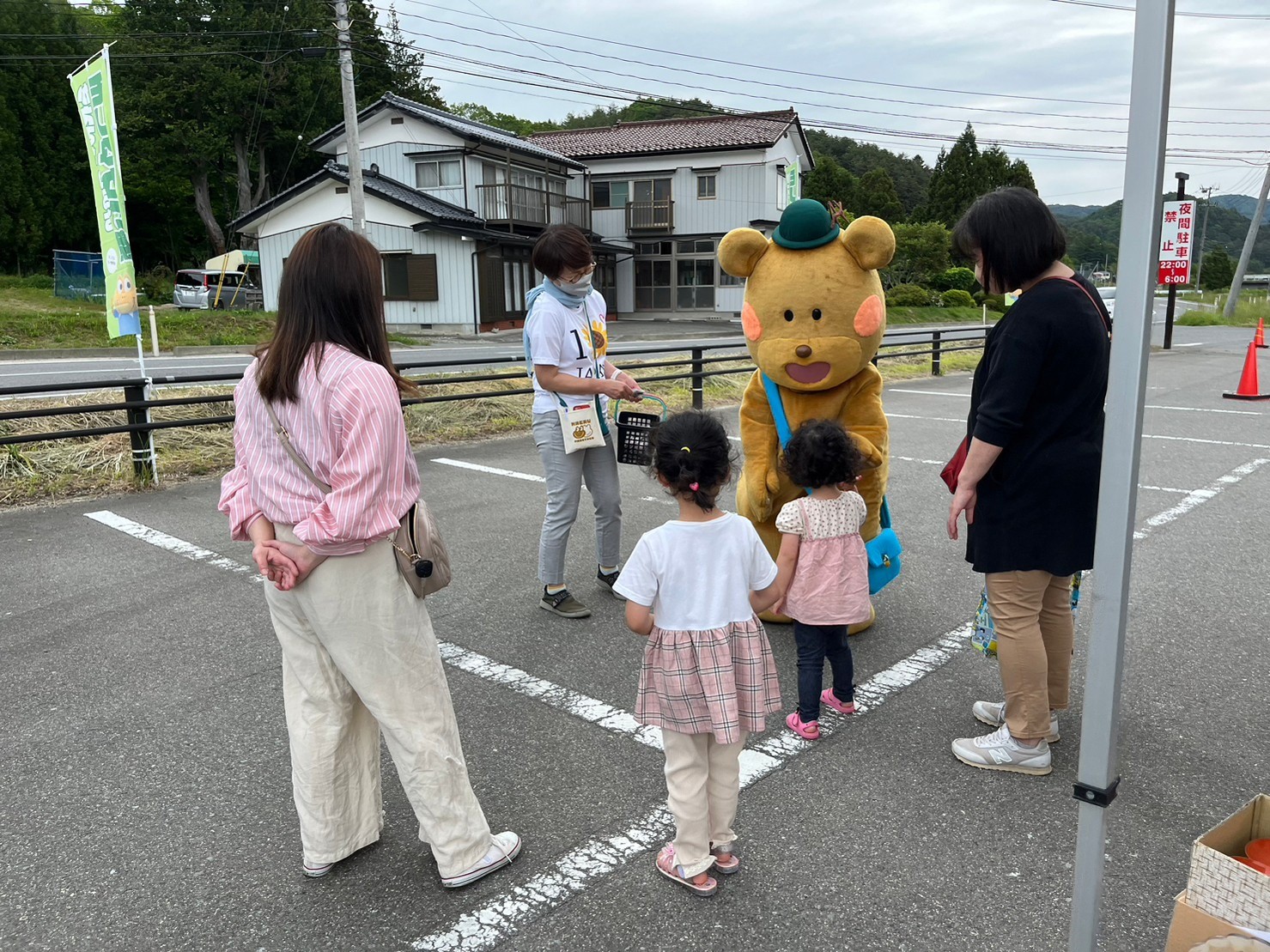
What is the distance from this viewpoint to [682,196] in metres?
32.2

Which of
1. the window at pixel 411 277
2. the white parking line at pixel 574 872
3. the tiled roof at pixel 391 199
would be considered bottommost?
the white parking line at pixel 574 872

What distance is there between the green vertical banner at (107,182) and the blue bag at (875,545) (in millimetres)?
5808

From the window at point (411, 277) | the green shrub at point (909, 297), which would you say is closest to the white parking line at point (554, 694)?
the window at point (411, 277)

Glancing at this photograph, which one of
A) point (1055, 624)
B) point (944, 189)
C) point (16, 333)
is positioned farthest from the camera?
point (944, 189)

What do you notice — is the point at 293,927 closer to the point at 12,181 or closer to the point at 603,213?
the point at 603,213

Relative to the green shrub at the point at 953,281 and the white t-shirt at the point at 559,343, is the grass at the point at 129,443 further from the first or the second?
the green shrub at the point at 953,281

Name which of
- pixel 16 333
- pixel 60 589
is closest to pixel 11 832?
pixel 60 589

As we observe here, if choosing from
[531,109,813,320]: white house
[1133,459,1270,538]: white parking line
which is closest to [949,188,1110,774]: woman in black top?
[1133,459,1270,538]: white parking line

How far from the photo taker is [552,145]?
34594 millimetres

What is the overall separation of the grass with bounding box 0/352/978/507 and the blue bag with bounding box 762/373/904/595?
4.91m

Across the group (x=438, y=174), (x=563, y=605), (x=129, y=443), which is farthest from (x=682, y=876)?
(x=438, y=174)

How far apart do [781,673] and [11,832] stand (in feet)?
8.87

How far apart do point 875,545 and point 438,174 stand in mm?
26676

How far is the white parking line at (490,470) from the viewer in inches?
294
